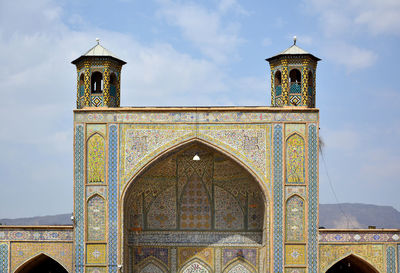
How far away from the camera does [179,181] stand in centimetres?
2009

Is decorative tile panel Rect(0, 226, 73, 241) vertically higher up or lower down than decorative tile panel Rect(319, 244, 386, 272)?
higher up

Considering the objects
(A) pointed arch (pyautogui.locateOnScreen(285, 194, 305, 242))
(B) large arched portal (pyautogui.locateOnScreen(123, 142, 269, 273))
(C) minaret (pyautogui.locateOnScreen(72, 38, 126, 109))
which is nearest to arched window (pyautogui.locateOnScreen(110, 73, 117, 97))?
(C) minaret (pyautogui.locateOnScreen(72, 38, 126, 109))

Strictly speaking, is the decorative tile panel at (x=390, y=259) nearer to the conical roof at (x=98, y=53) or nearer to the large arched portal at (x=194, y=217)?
the large arched portal at (x=194, y=217)

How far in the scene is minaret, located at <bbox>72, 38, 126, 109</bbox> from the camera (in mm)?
19172

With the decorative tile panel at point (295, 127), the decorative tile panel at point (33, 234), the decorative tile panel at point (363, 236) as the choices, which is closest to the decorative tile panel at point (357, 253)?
the decorative tile panel at point (363, 236)

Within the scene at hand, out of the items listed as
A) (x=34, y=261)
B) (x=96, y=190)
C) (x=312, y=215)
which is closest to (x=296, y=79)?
(x=312, y=215)

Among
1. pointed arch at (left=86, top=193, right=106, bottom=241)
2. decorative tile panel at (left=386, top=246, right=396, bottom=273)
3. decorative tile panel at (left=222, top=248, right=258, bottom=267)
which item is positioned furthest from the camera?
decorative tile panel at (left=222, top=248, right=258, bottom=267)

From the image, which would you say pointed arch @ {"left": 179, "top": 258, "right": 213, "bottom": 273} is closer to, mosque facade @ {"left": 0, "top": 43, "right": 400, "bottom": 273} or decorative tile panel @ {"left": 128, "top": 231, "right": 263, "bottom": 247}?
decorative tile panel @ {"left": 128, "top": 231, "right": 263, "bottom": 247}

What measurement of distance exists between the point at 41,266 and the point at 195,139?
19.0 feet

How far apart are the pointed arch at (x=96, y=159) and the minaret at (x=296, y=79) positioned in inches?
184

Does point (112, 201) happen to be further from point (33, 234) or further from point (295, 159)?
point (295, 159)

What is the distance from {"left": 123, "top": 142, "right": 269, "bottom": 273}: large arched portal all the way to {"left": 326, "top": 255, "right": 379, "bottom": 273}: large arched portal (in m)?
2.36

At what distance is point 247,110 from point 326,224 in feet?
171

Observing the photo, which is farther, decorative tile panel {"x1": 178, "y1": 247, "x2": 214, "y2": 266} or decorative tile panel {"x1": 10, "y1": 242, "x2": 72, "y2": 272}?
decorative tile panel {"x1": 178, "y1": 247, "x2": 214, "y2": 266}
